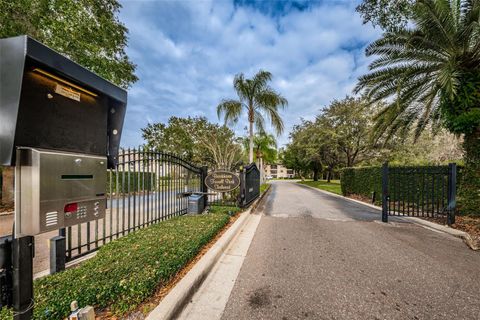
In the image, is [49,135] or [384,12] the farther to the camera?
[384,12]

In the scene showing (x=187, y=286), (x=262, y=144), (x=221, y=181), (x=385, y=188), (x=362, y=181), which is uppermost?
(x=262, y=144)

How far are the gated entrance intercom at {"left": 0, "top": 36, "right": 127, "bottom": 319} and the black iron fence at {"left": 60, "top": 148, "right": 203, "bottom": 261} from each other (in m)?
2.16

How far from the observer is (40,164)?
1.35m

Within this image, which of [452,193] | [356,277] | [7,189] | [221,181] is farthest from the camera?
[7,189]

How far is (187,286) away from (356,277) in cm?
249

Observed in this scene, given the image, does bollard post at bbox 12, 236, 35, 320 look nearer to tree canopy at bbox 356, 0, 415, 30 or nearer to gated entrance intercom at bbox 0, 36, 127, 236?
gated entrance intercom at bbox 0, 36, 127, 236

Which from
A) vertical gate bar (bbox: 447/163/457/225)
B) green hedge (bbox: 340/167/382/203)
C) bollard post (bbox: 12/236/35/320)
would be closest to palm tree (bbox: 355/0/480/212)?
vertical gate bar (bbox: 447/163/457/225)

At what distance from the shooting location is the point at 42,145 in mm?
1479

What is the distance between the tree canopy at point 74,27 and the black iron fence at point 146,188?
4.81m

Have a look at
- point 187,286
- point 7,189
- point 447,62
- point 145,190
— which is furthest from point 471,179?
point 7,189

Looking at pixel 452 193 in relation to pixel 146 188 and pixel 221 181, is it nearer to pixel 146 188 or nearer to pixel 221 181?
pixel 221 181

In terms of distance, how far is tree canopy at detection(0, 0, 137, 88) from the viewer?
6.19 meters

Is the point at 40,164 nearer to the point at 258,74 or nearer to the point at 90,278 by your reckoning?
the point at 90,278

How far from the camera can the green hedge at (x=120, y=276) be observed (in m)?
2.10
